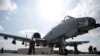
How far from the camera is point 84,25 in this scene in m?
14.3

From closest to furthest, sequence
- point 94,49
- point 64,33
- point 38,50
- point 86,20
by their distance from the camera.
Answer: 1. point 86,20
2. point 64,33
3. point 94,49
4. point 38,50

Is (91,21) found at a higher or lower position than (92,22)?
higher

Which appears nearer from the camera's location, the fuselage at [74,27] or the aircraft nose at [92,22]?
the aircraft nose at [92,22]

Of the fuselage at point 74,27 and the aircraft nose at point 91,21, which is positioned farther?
the fuselage at point 74,27

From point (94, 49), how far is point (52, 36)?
1427 cm

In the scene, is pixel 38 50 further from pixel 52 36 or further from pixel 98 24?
pixel 98 24

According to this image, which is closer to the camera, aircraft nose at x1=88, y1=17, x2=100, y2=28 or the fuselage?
aircraft nose at x1=88, y1=17, x2=100, y2=28

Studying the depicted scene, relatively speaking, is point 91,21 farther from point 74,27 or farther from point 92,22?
point 74,27

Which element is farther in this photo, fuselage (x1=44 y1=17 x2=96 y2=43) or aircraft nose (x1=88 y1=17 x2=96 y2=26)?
fuselage (x1=44 y1=17 x2=96 y2=43)

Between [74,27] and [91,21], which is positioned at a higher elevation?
[91,21]

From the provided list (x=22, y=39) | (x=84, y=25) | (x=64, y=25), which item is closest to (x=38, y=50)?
(x=22, y=39)

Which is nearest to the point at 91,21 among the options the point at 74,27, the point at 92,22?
the point at 92,22

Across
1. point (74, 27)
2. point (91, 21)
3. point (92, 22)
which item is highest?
point (91, 21)

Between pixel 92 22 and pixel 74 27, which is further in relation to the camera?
pixel 74 27
